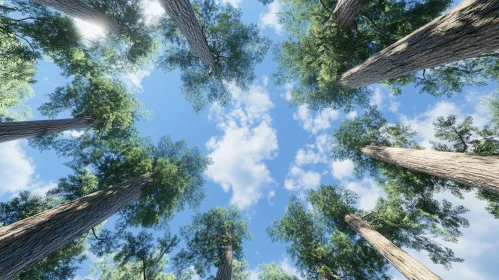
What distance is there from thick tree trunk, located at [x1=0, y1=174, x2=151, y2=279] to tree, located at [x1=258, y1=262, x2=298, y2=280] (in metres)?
9.91

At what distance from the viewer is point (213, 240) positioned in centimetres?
1098

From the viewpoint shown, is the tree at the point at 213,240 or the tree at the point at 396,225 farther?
the tree at the point at 213,240

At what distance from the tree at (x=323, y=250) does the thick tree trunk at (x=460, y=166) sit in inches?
188

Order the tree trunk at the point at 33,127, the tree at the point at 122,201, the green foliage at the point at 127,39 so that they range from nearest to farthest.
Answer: the tree at the point at 122,201 → the tree trunk at the point at 33,127 → the green foliage at the point at 127,39

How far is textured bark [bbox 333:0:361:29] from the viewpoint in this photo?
7.62m

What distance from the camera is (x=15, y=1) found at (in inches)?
291

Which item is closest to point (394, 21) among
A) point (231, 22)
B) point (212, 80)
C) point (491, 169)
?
point (491, 169)

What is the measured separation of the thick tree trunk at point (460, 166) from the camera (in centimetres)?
393

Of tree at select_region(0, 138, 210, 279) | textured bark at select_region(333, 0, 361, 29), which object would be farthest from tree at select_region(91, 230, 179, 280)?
textured bark at select_region(333, 0, 361, 29)

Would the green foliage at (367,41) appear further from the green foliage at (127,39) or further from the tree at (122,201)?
the tree at (122,201)

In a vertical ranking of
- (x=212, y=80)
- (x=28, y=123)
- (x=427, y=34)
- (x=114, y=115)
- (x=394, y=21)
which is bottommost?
(x=427, y=34)

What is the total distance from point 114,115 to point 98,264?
1296cm

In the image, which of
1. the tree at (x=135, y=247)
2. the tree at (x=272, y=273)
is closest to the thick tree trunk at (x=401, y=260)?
the tree at (x=272, y=273)

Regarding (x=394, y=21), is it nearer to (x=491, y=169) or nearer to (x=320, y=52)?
(x=320, y=52)
